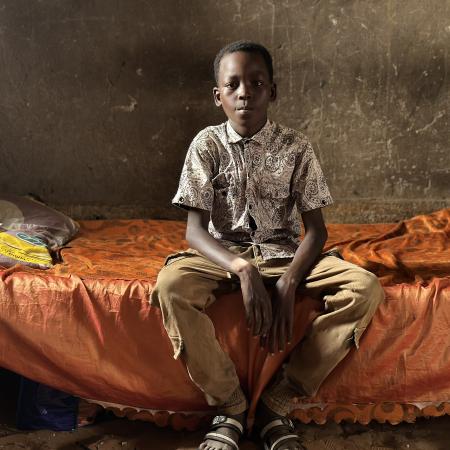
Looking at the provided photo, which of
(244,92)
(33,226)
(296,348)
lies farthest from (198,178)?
(33,226)

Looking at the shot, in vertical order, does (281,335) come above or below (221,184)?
below

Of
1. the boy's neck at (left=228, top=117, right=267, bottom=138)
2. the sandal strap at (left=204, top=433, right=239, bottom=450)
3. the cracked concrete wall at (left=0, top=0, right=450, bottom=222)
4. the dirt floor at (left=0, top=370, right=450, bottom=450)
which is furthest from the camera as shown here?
the cracked concrete wall at (left=0, top=0, right=450, bottom=222)

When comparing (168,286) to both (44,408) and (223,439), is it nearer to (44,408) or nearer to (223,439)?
(223,439)

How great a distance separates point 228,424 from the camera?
1823mm

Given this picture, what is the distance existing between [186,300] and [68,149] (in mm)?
2129

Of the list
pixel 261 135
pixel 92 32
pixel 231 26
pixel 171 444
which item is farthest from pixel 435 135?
pixel 171 444

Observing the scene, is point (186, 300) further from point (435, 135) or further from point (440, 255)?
point (435, 135)

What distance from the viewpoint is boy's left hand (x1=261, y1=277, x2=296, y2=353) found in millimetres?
1813

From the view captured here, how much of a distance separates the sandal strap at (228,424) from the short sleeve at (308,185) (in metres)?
0.72

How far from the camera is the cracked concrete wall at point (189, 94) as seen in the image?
11.3ft

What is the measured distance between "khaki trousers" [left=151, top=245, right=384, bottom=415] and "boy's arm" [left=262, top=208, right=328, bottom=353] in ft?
0.18

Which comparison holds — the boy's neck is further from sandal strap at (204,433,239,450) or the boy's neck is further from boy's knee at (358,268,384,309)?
sandal strap at (204,433,239,450)

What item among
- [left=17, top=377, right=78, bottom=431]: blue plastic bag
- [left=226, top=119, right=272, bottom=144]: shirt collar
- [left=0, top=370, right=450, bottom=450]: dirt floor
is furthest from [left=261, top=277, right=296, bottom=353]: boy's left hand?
[left=17, top=377, right=78, bottom=431]: blue plastic bag

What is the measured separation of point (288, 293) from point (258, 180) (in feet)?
1.39
